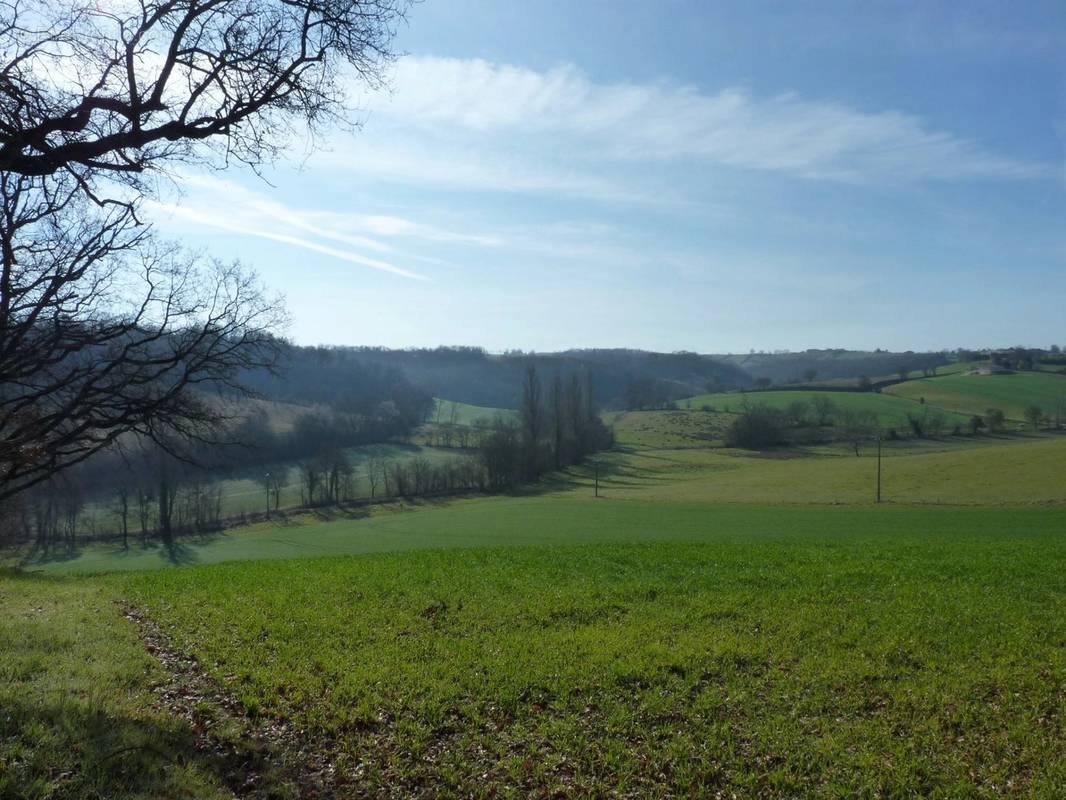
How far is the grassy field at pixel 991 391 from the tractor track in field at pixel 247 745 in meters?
107

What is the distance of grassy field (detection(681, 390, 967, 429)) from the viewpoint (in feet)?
314

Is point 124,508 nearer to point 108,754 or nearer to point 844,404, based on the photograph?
point 108,754

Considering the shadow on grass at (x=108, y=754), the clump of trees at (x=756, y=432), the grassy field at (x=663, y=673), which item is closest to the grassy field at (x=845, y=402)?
the clump of trees at (x=756, y=432)

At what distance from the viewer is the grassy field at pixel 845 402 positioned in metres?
95.7

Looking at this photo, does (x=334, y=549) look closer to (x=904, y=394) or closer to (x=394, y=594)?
(x=394, y=594)

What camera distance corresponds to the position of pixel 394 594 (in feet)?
43.1

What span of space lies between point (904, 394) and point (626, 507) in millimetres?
84280

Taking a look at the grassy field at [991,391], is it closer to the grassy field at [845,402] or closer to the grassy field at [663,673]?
the grassy field at [845,402]

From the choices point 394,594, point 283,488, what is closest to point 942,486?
point 394,594

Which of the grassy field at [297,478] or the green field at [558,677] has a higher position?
the green field at [558,677]

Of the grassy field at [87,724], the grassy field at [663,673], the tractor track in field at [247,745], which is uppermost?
the grassy field at [87,724]

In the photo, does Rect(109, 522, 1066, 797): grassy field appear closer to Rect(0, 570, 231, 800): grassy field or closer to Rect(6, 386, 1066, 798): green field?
Rect(6, 386, 1066, 798): green field

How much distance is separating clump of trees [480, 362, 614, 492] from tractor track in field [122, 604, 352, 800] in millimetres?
69599

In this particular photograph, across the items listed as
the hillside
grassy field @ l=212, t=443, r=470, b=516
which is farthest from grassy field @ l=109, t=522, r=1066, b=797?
the hillside
